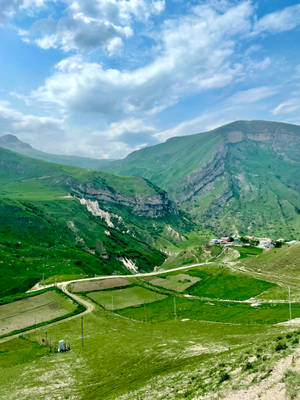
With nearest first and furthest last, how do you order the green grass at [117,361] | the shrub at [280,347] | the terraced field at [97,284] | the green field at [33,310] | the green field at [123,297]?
the shrub at [280,347] → the green grass at [117,361] → the green field at [33,310] → the green field at [123,297] → the terraced field at [97,284]

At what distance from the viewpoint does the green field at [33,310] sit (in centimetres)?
9775

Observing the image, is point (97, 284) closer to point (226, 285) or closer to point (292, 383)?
point (226, 285)

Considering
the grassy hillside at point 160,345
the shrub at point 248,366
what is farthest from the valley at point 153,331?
the grassy hillside at point 160,345

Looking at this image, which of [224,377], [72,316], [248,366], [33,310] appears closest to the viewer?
[224,377]

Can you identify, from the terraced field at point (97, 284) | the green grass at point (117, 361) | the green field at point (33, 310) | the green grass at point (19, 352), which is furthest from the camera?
the terraced field at point (97, 284)

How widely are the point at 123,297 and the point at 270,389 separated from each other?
4438 inches

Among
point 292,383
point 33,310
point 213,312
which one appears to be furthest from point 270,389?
point 33,310

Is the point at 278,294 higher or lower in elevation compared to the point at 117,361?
lower

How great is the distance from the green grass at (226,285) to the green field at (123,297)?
20052 millimetres

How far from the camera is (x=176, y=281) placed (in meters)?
154

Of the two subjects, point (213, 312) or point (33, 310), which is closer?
point (213, 312)

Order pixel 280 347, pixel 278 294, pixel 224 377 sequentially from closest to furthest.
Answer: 1. pixel 224 377
2. pixel 280 347
3. pixel 278 294

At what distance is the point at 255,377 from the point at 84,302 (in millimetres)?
104392

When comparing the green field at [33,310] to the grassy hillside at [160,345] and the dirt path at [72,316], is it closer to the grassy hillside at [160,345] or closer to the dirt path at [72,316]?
the dirt path at [72,316]
